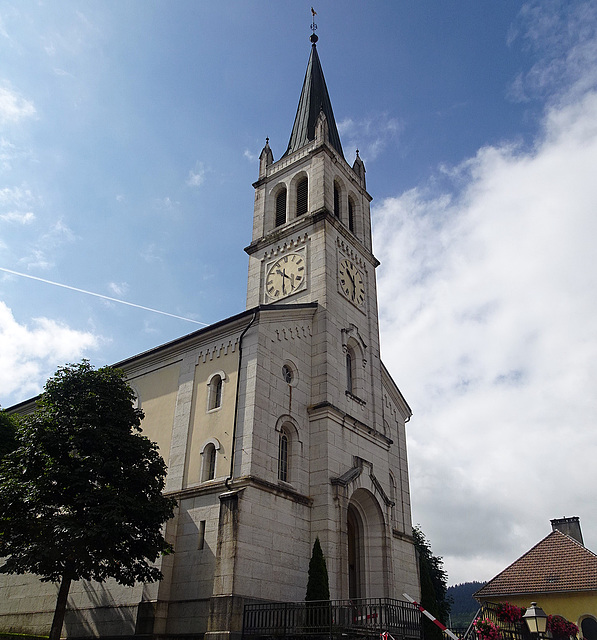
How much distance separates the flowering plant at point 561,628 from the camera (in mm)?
24953

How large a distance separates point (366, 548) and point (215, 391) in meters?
9.96

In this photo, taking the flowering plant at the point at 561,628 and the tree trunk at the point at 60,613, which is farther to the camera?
the flowering plant at the point at 561,628

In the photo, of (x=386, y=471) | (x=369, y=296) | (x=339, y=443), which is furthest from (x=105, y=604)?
(x=369, y=296)

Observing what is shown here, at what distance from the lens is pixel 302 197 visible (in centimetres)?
3491

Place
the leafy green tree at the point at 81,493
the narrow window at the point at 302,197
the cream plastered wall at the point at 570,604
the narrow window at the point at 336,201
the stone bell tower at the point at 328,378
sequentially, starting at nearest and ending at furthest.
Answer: the leafy green tree at the point at 81,493 → the stone bell tower at the point at 328,378 → the cream plastered wall at the point at 570,604 → the narrow window at the point at 302,197 → the narrow window at the point at 336,201

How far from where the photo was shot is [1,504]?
19.2m

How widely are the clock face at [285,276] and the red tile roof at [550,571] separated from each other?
62.6 feet

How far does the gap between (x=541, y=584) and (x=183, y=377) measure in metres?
20.9

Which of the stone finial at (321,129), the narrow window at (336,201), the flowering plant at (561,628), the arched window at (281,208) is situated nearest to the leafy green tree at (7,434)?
the arched window at (281,208)

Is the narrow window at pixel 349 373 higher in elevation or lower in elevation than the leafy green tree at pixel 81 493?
higher

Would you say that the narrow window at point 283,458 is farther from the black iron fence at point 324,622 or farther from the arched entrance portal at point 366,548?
the black iron fence at point 324,622

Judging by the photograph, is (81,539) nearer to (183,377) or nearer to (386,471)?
(183,377)

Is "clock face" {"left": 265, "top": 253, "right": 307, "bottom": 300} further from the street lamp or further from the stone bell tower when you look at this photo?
the street lamp

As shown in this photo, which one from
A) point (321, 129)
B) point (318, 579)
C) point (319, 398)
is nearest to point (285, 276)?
point (319, 398)
